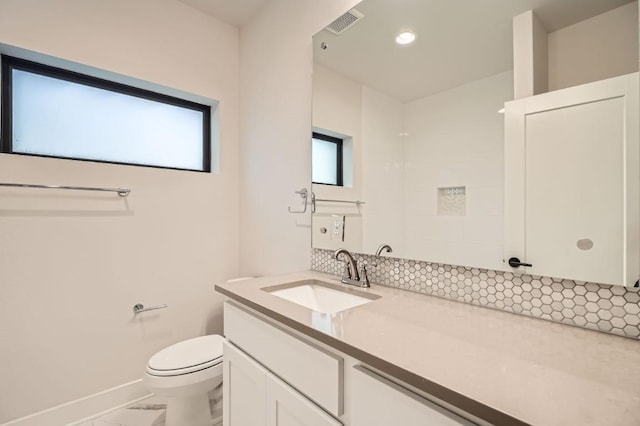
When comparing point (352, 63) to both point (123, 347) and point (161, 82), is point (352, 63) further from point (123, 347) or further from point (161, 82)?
point (123, 347)

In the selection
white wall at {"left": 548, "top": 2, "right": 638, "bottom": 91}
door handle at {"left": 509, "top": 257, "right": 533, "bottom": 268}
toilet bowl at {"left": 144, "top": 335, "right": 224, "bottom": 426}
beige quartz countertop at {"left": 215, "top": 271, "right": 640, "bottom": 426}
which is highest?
white wall at {"left": 548, "top": 2, "right": 638, "bottom": 91}

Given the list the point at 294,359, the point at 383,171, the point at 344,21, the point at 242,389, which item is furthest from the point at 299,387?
the point at 344,21

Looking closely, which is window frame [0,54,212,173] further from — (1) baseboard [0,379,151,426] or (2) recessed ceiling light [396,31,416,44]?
(2) recessed ceiling light [396,31,416,44]

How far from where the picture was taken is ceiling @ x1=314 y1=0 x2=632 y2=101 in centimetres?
85

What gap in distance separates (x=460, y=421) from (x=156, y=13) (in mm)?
2567

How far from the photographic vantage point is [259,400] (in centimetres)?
102

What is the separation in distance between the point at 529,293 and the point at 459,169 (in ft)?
1.48

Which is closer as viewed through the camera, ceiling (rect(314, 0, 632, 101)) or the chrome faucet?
ceiling (rect(314, 0, 632, 101))

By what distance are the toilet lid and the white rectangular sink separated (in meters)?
0.57

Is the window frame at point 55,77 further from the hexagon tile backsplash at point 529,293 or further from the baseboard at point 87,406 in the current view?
the hexagon tile backsplash at point 529,293

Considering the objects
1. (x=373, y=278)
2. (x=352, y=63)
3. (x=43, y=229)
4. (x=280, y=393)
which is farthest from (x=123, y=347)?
(x=352, y=63)

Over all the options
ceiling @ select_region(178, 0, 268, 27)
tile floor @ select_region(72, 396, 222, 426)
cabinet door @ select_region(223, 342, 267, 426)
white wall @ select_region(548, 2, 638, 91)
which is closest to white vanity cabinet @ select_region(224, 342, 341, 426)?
cabinet door @ select_region(223, 342, 267, 426)

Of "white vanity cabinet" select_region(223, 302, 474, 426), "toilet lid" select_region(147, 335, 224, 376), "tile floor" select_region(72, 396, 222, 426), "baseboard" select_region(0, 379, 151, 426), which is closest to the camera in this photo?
"white vanity cabinet" select_region(223, 302, 474, 426)

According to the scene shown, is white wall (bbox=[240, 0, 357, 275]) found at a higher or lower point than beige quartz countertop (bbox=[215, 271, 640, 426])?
higher
